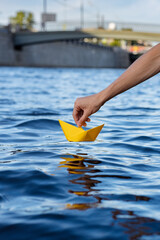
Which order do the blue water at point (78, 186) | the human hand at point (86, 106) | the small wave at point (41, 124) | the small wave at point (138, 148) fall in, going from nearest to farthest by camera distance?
the blue water at point (78, 186), the human hand at point (86, 106), the small wave at point (138, 148), the small wave at point (41, 124)

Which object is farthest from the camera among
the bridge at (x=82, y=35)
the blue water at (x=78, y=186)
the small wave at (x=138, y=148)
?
the bridge at (x=82, y=35)

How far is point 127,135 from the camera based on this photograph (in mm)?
4953

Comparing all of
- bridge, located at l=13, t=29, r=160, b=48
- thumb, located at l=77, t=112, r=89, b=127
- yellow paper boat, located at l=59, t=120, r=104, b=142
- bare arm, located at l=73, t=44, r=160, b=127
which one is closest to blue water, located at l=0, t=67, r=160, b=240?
yellow paper boat, located at l=59, t=120, r=104, b=142

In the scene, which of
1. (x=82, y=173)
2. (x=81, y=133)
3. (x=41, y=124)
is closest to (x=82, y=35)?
(x=41, y=124)

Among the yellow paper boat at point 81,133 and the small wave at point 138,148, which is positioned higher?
the yellow paper boat at point 81,133

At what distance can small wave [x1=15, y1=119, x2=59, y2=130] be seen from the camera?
17.8ft

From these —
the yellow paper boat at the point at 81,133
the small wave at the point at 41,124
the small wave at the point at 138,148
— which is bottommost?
the small wave at the point at 41,124

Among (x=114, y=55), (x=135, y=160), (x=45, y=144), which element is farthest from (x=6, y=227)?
(x=114, y=55)

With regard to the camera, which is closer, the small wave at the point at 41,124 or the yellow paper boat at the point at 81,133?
the yellow paper boat at the point at 81,133

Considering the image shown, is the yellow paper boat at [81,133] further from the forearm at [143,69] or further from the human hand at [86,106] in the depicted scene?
the forearm at [143,69]

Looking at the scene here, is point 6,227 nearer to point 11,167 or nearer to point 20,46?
point 11,167

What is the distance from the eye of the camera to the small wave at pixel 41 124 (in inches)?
214

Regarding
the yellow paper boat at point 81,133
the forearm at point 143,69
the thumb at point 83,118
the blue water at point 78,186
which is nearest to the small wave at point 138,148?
the blue water at point 78,186

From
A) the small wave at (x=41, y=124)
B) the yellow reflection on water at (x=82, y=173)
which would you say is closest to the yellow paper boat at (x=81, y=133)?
the yellow reflection on water at (x=82, y=173)
